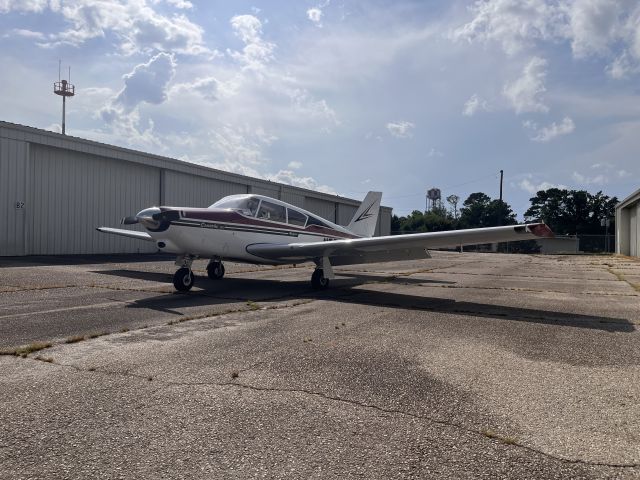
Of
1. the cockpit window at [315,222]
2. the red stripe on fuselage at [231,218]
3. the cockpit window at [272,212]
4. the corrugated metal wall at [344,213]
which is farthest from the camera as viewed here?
the corrugated metal wall at [344,213]

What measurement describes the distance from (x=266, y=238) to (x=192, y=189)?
1612 cm

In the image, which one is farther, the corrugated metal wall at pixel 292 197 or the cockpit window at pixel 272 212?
the corrugated metal wall at pixel 292 197

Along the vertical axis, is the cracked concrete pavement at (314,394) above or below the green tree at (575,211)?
below

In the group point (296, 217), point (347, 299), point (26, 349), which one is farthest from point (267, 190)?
point (26, 349)

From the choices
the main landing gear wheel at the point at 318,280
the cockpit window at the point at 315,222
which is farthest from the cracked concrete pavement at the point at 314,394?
the cockpit window at the point at 315,222

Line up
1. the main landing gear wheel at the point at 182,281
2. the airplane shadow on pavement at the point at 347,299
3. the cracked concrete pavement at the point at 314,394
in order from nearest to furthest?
the cracked concrete pavement at the point at 314,394
the airplane shadow on pavement at the point at 347,299
the main landing gear wheel at the point at 182,281

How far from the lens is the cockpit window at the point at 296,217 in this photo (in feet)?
41.9

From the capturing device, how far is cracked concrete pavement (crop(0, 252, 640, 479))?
8.53ft

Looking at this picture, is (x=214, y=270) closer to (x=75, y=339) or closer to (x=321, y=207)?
(x=75, y=339)

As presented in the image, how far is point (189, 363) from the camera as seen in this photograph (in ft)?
14.5

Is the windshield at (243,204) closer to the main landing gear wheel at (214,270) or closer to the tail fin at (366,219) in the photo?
the main landing gear wheel at (214,270)

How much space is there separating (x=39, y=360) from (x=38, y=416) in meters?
1.53

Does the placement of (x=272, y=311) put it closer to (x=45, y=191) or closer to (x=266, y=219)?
(x=266, y=219)

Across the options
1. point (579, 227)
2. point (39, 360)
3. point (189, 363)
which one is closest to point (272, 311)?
point (189, 363)
